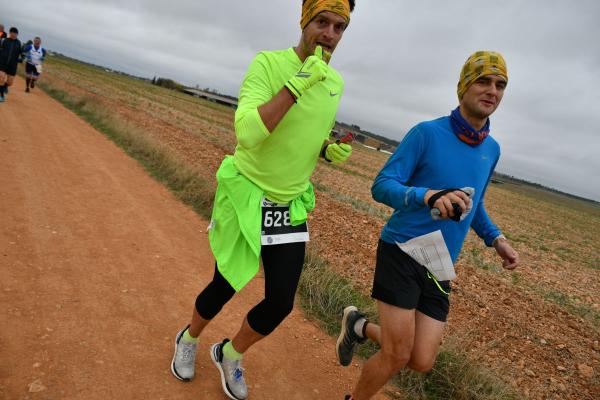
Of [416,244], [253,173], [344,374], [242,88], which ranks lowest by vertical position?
[344,374]

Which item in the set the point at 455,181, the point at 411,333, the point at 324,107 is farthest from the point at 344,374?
the point at 324,107

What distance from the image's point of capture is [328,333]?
388 cm

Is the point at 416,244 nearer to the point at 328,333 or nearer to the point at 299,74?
the point at 299,74

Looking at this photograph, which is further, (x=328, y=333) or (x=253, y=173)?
(x=328, y=333)

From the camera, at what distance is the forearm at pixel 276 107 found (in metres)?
1.82

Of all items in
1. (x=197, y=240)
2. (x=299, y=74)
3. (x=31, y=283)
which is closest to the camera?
(x=299, y=74)

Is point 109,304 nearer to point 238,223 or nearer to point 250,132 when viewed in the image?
point 238,223

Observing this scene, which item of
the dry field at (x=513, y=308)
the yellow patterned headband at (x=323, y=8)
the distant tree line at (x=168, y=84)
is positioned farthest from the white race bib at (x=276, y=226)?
the distant tree line at (x=168, y=84)

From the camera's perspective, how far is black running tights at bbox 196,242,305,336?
92.6 inches

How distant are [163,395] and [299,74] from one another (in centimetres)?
203

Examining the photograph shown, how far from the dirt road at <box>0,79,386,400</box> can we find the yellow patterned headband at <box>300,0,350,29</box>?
234 cm

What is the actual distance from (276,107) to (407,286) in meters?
1.29

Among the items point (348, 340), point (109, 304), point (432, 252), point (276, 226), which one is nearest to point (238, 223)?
point (276, 226)

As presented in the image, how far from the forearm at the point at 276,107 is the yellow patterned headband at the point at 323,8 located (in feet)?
1.92
